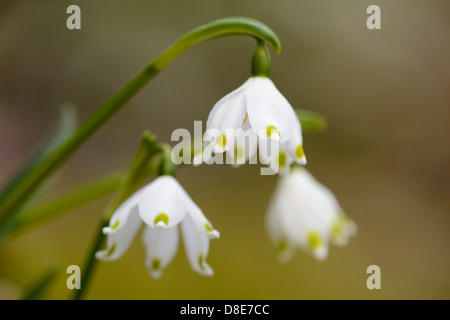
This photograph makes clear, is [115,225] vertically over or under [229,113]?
under

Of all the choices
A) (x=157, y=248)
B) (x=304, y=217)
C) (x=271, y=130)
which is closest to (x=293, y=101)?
(x=304, y=217)

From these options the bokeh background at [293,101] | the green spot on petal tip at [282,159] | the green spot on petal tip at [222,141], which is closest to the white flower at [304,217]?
the green spot on petal tip at [282,159]

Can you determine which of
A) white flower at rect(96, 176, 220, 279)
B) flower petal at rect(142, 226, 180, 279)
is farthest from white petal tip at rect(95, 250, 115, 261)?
flower petal at rect(142, 226, 180, 279)

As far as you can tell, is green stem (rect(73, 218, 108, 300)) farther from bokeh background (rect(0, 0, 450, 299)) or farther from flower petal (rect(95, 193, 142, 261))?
bokeh background (rect(0, 0, 450, 299))

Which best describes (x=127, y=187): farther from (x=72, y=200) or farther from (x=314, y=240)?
(x=314, y=240)

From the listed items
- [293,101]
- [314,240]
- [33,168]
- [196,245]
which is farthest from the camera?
[293,101]

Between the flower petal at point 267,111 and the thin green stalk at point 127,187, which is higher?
the flower petal at point 267,111

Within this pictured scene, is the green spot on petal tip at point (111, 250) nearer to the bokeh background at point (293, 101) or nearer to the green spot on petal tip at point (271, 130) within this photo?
the green spot on petal tip at point (271, 130)
